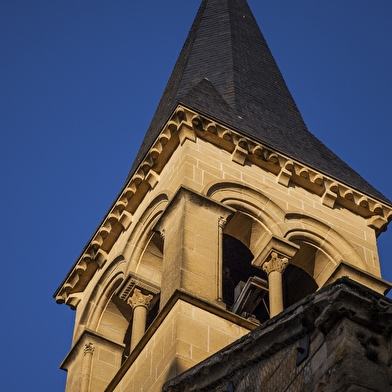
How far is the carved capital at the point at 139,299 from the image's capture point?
16.0 m

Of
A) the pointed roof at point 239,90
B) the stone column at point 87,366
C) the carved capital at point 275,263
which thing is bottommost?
the stone column at point 87,366

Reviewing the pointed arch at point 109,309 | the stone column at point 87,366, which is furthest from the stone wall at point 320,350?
the pointed arch at point 109,309

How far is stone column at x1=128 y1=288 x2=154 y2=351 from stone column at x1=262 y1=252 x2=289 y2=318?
1.71 m

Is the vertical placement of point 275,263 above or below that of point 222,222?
below

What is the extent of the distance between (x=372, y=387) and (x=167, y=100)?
15.2 metres

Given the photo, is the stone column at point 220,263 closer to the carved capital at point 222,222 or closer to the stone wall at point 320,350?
the carved capital at point 222,222

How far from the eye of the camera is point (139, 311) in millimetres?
15750

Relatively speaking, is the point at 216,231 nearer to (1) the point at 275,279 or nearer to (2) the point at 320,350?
(1) the point at 275,279

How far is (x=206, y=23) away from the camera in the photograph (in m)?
23.4

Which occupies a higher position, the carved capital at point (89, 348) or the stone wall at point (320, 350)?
the carved capital at point (89, 348)

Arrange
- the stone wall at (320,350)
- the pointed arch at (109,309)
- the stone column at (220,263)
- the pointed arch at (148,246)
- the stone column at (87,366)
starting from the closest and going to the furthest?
1. the stone wall at (320,350)
2. the stone column at (220,263)
3. the stone column at (87,366)
4. the pointed arch at (148,246)
5. the pointed arch at (109,309)

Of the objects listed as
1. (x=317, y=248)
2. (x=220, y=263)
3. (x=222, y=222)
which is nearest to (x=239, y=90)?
(x=317, y=248)

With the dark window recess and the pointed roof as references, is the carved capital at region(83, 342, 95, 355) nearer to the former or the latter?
the dark window recess

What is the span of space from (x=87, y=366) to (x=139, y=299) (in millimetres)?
1232
